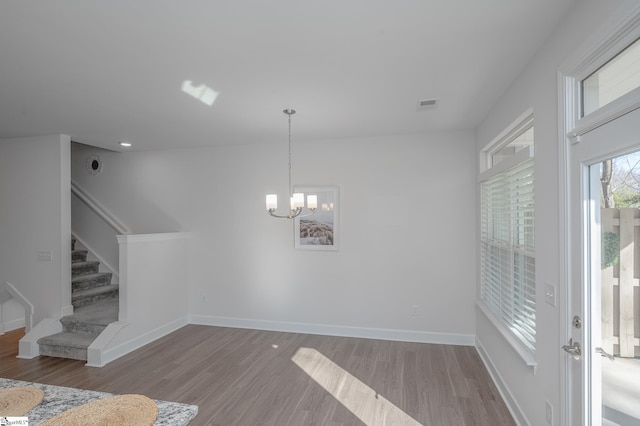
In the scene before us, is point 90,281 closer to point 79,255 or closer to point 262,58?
point 79,255

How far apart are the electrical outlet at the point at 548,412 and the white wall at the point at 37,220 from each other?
16.5 feet

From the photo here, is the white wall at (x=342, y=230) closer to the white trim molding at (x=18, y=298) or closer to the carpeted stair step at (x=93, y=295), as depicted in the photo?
the carpeted stair step at (x=93, y=295)

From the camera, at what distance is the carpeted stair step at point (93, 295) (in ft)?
14.2

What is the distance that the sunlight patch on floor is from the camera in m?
2.51

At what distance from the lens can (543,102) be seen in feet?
6.59

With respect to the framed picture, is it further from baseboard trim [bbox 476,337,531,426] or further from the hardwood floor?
baseboard trim [bbox 476,337,531,426]

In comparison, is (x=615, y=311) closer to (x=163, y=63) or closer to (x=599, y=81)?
(x=599, y=81)

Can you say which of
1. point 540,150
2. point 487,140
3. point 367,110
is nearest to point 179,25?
point 367,110

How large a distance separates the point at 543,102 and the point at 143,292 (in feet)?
14.7

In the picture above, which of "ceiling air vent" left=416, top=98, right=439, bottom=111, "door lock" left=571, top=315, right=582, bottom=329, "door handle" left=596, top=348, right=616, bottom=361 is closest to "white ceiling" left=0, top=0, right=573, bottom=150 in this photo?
"ceiling air vent" left=416, top=98, right=439, bottom=111

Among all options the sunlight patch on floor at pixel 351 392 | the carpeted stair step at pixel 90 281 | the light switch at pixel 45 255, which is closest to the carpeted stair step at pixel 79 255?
the carpeted stair step at pixel 90 281

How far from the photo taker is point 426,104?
3.04 m

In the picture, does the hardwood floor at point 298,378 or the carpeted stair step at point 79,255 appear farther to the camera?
the carpeted stair step at point 79,255

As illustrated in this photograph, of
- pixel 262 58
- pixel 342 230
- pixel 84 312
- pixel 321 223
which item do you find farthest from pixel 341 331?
pixel 262 58
